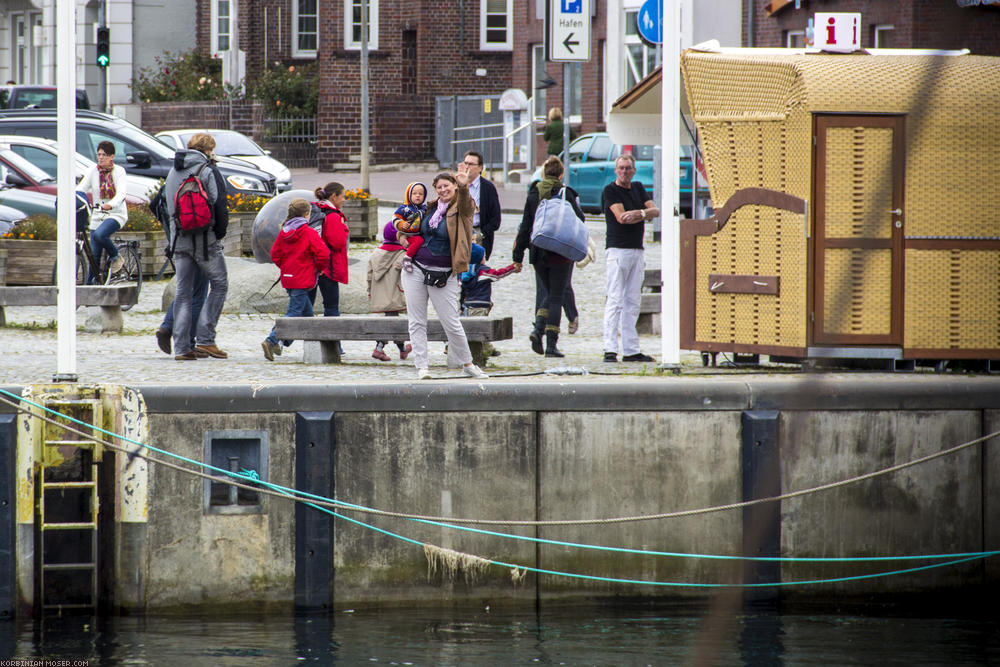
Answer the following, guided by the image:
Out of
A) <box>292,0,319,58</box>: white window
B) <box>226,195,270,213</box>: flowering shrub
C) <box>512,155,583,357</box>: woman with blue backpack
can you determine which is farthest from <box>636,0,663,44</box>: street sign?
<box>292,0,319,58</box>: white window

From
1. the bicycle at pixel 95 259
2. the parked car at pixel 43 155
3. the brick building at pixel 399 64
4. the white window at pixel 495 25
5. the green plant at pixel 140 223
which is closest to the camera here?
the bicycle at pixel 95 259

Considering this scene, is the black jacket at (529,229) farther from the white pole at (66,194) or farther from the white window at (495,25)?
the white window at (495,25)

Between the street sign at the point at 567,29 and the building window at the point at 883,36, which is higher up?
the building window at the point at 883,36

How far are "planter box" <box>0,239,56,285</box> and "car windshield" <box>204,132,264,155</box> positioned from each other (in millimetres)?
11742

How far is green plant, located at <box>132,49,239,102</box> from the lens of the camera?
42625 mm

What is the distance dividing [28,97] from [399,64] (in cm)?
1344

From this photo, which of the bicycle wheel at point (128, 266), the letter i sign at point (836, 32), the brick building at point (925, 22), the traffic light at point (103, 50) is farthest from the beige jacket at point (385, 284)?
the traffic light at point (103, 50)

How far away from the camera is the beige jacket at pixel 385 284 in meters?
12.5

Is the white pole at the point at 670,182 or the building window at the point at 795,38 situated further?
the building window at the point at 795,38

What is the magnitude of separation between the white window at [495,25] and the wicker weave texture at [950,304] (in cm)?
3361

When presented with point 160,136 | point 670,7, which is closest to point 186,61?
point 160,136

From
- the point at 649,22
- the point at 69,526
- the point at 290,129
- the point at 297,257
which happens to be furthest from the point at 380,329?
the point at 290,129

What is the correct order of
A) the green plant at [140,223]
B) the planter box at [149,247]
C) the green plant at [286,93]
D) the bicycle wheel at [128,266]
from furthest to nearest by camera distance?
the green plant at [286,93] → the green plant at [140,223] → the planter box at [149,247] → the bicycle wheel at [128,266]

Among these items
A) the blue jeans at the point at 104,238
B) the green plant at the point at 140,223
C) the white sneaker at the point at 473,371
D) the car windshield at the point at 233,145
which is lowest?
the white sneaker at the point at 473,371
